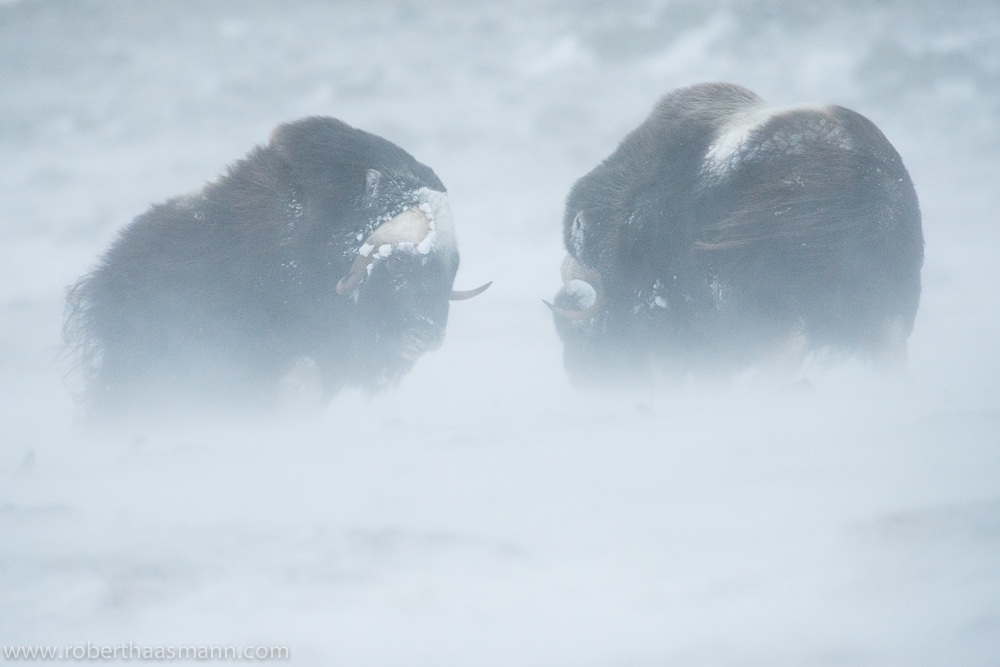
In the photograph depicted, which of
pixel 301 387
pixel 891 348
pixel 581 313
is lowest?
pixel 891 348

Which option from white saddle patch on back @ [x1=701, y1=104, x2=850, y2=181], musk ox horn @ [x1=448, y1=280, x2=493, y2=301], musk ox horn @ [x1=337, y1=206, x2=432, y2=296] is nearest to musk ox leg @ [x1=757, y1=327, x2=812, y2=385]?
white saddle patch on back @ [x1=701, y1=104, x2=850, y2=181]

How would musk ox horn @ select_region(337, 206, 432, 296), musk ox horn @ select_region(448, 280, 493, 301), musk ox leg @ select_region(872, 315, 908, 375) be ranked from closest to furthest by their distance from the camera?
1. musk ox leg @ select_region(872, 315, 908, 375)
2. musk ox horn @ select_region(337, 206, 432, 296)
3. musk ox horn @ select_region(448, 280, 493, 301)

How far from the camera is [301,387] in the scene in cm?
280

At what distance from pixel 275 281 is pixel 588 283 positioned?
120cm

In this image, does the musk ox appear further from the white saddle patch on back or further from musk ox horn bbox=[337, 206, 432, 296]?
the white saddle patch on back

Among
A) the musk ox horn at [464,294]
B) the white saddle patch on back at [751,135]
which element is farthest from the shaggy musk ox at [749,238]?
the musk ox horn at [464,294]

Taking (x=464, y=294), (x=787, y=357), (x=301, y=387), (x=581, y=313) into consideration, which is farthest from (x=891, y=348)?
(x=301, y=387)

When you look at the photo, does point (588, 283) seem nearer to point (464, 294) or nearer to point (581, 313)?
point (581, 313)

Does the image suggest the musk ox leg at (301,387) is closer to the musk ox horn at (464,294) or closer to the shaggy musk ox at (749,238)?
the musk ox horn at (464,294)

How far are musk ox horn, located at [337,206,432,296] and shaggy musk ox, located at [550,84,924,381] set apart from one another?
671mm

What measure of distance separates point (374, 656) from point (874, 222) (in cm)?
206

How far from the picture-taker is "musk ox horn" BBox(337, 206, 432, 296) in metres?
2.75

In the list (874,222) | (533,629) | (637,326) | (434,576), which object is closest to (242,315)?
(637,326)

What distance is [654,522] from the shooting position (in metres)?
1.48
